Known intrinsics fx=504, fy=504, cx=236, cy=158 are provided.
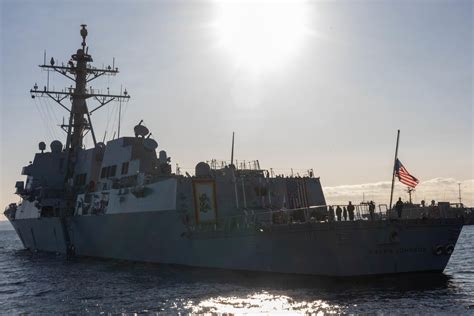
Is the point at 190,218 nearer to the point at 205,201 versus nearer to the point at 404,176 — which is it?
the point at 205,201

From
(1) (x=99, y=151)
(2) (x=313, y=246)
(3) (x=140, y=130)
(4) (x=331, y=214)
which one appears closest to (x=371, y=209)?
(4) (x=331, y=214)

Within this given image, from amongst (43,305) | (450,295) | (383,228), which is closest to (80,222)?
(43,305)

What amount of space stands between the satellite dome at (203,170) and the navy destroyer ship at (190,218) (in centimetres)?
6

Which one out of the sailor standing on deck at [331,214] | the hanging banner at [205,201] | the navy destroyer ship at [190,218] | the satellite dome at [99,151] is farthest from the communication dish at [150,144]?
the sailor standing on deck at [331,214]

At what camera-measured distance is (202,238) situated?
2541 cm

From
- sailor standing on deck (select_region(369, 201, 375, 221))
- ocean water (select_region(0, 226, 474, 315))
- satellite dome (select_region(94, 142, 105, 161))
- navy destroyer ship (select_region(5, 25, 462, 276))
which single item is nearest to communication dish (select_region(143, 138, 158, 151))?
navy destroyer ship (select_region(5, 25, 462, 276))

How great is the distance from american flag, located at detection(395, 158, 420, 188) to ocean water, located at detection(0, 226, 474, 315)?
4.45m

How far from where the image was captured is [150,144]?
3241 centimetres

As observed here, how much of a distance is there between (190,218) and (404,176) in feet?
36.3

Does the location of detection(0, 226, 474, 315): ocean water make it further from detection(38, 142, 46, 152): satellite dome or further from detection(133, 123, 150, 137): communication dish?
detection(38, 142, 46, 152): satellite dome

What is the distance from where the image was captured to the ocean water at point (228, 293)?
1691 cm

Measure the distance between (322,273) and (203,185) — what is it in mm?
8396

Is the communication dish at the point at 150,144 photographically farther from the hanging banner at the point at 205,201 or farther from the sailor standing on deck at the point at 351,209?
the sailor standing on deck at the point at 351,209

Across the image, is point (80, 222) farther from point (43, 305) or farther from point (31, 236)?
point (43, 305)
